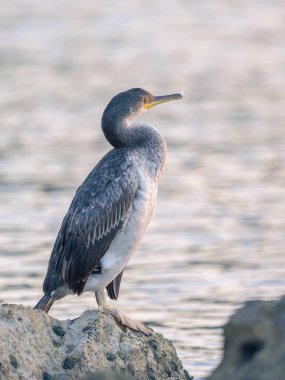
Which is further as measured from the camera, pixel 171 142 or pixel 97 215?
pixel 171 142

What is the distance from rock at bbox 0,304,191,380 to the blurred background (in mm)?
1505

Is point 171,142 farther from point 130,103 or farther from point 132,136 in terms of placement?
point 132,136

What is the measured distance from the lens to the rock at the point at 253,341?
220 inches

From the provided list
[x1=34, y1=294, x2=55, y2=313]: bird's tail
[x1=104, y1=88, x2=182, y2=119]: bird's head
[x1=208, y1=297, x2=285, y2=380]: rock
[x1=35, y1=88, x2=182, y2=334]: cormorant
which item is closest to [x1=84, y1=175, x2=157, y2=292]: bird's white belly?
[x1=35, y1=88, x2=182, y2=334]: cormorant

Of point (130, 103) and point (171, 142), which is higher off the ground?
point (130, 103)

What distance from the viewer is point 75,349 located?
7145 millimetres

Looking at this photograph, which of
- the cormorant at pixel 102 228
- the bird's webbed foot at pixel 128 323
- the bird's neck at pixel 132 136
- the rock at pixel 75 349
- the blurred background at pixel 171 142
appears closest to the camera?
the rock at pixel 75 349

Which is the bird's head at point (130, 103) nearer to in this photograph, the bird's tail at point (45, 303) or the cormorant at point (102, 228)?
the cormorant at point (102, 228)

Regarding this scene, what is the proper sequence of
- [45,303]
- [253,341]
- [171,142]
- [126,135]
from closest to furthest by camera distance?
[253,341] → [45,303] → [126,135] → [171,142]

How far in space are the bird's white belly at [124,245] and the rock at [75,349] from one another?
0.93m

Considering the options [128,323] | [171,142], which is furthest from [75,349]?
[171,142]

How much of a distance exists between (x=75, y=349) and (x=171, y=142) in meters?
9.76

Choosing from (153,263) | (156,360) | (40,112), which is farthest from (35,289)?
(40,112)

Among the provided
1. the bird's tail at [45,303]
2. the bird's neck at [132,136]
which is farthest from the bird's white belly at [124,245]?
the bird's neck at [132,136]
